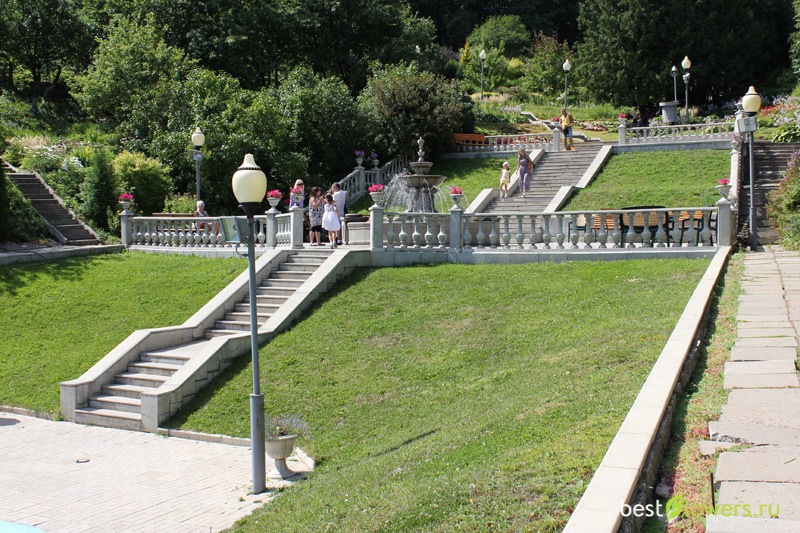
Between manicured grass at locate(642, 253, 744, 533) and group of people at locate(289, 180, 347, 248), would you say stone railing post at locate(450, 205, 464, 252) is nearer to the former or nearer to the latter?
Result: group of people at locate(289, 180, 347, 248)

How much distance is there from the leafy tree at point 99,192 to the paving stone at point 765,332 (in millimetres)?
20755

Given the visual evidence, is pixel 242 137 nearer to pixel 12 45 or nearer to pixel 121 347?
pixel 121 347

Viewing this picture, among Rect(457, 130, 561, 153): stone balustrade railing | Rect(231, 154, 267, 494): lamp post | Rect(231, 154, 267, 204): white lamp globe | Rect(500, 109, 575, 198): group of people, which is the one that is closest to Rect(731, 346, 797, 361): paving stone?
Rect(231, 154, 267, 494): lamp post

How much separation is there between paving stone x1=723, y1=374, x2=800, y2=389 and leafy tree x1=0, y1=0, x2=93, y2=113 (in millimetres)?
43115

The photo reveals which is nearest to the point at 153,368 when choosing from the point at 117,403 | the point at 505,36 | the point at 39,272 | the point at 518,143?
the point at 117,403

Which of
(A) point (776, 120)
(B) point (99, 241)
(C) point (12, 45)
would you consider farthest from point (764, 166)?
(C) point (12, 45)

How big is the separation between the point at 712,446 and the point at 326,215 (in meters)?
12.9

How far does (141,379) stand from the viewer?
12594 mm

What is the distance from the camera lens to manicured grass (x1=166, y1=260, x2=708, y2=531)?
5.56 m

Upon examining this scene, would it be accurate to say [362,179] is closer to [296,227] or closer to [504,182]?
[504,182]

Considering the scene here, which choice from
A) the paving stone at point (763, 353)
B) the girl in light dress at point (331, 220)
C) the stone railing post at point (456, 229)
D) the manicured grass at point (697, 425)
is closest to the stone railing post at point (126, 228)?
the girl in light dress at point (331, 220)

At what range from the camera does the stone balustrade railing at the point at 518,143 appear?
32.1 m

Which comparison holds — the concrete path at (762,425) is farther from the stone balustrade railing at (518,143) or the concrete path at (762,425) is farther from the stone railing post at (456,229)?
the stone balustrade railing at (518,143)

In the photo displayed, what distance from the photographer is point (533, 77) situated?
178 ft
